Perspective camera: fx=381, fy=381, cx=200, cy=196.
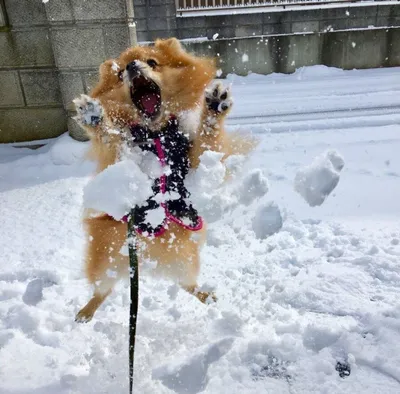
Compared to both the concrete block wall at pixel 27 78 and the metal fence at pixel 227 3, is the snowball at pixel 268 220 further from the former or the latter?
the metal fence at pixel 227 3

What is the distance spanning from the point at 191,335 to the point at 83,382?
1.73 ft

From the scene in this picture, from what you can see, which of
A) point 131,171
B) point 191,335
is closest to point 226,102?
point 131,171

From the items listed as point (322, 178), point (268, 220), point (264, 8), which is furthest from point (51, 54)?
point (264, 8)

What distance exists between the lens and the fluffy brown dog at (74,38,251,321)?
1772 millimetres

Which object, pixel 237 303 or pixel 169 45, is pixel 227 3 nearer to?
pixel 169 45

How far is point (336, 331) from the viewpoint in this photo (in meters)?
1.75

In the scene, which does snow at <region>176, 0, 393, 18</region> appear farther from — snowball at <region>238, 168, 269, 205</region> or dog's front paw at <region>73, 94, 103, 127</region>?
dog's front paw at <region>73, 94, 103, 127</region>

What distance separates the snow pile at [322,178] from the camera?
6.91 feet

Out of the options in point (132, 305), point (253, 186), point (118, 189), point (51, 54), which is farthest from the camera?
point (51, 54)

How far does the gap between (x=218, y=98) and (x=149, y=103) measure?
0.36m

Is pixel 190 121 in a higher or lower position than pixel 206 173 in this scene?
higher

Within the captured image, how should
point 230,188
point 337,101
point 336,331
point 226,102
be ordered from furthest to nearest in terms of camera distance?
point 337,101, point 230,188, point 226,102, point 336,331

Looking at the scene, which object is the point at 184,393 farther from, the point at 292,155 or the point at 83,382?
the point at 292,155

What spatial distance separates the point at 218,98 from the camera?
6.20 feet
